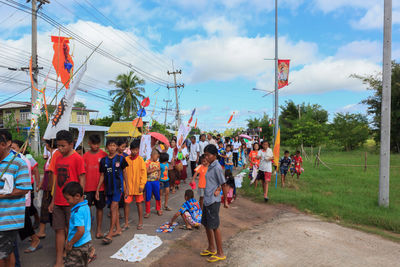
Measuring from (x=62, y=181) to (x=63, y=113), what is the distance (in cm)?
A: 94

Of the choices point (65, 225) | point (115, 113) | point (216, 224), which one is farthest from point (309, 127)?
point (115, 113)

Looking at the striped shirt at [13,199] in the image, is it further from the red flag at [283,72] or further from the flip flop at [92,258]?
the red flag at [283,72]

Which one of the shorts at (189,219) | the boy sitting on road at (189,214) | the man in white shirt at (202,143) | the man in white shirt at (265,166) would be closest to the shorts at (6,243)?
the boy sitting on road at (189,214)

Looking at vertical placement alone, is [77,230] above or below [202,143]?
below

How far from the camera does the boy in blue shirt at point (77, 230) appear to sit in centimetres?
284

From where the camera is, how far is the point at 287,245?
4688 millimetres

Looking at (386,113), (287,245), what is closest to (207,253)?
(287,245)

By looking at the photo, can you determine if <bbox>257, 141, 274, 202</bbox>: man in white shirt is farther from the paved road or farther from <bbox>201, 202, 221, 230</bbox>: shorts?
<bbox>201, 202, 221, 230</bbox>: shorts

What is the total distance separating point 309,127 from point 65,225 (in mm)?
20249

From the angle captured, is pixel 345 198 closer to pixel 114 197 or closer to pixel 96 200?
pixel 114 197

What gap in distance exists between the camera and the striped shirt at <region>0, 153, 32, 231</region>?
9.55ft

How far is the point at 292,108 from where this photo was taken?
42.7 m

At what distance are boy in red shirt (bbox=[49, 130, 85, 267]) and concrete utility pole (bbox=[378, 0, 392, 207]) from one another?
24.3 ft

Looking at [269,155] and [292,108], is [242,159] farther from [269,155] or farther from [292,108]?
[292,108]
